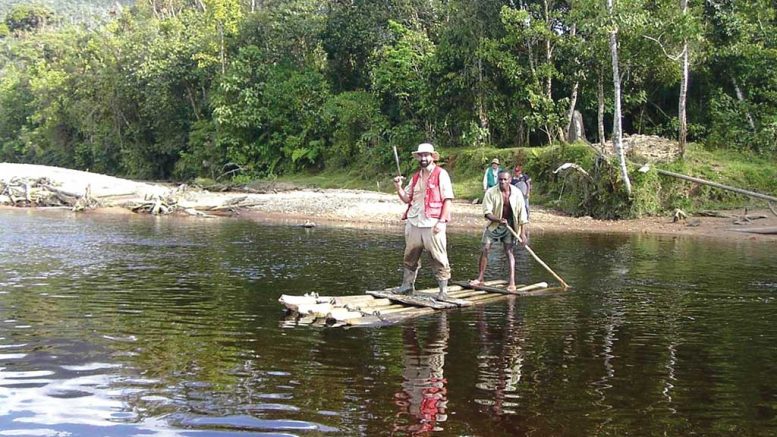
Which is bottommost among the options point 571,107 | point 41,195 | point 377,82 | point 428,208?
point 428,208

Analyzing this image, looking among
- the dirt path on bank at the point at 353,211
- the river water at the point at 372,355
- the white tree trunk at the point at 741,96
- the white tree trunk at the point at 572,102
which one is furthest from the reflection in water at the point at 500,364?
the white tree trunk at the point at 741,96

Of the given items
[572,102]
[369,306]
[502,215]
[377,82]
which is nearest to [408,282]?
[369,306]

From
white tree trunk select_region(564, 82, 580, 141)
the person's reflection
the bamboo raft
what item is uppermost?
white tree trunk select_region(564, 82, 580, 141)

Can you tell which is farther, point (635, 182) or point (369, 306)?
point (635, 182)

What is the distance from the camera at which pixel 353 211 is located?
27844 millimetres

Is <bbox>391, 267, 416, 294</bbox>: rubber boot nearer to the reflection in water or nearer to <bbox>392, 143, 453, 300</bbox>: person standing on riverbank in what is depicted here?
<bbox>392, 143, 453, 300</bbox>: person standing on riverbank

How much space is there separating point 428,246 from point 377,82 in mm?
27935

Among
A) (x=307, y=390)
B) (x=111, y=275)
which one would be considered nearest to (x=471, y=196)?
(x=111, y=275)

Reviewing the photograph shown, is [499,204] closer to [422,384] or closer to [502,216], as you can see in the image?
[502,216]

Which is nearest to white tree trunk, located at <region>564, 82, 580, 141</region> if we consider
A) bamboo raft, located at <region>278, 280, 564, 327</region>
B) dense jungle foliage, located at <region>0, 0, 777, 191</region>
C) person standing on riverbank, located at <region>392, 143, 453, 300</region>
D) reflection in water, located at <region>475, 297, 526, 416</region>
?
dense jungle foliage, located at <region>0, 0, 777, 191</region>

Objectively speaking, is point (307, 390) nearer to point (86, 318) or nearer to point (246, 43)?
point (86, 318)

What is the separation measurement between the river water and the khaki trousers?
712 mm

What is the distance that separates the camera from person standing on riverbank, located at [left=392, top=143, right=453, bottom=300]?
33.8 feet

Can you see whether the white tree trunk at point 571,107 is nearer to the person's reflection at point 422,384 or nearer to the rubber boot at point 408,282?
the rubber boot at point 408,282
